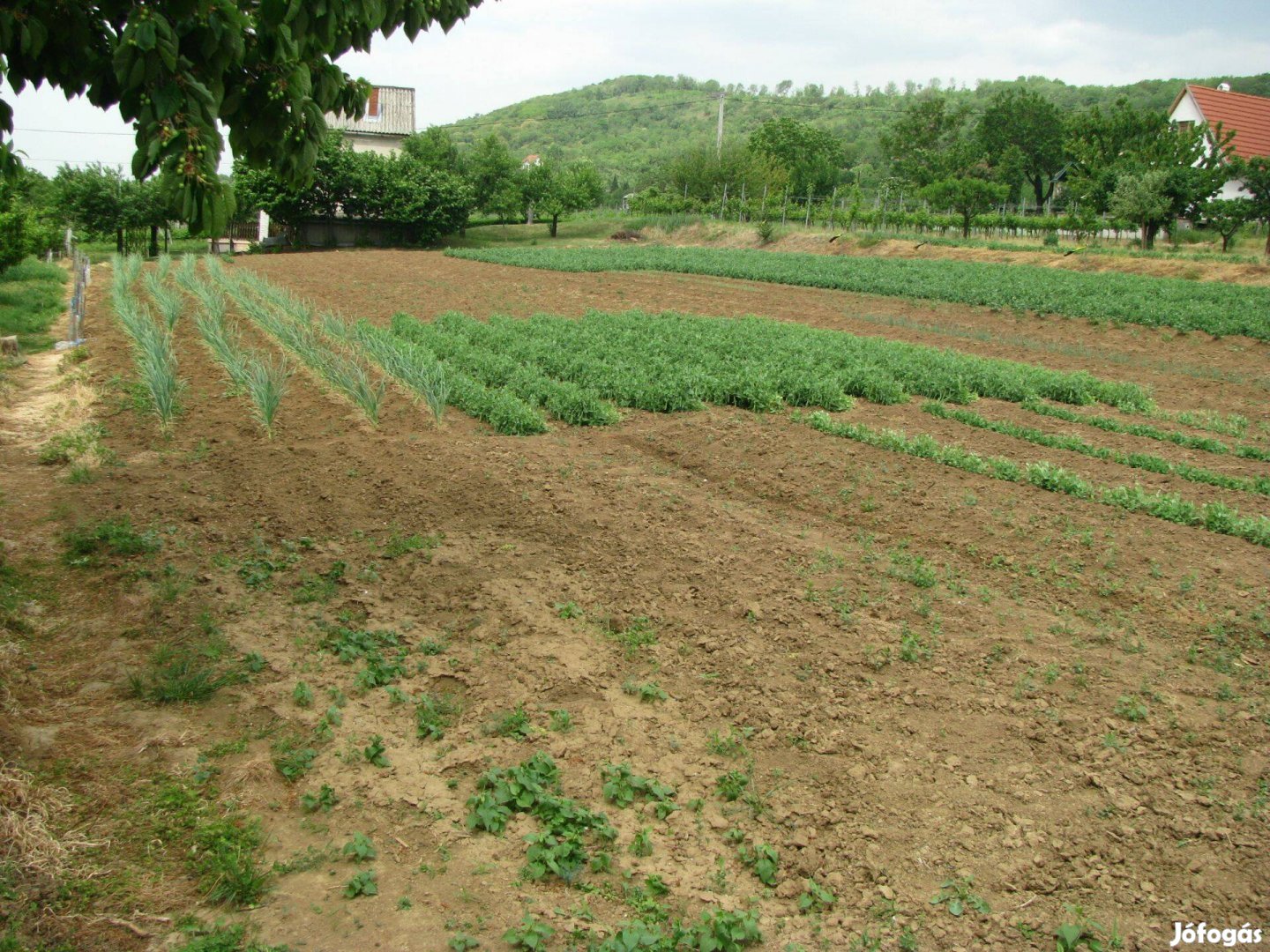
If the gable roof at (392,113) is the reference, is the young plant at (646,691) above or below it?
below

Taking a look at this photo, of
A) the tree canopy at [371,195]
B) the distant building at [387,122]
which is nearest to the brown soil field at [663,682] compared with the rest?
the tree canopy at [371,195]

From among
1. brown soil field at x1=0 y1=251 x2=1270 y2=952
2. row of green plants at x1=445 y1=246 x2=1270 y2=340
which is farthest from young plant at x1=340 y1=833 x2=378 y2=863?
row of green plants at x1=445 y1=246 x2=1270 y2=340

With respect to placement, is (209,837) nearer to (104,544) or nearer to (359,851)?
(359,851)

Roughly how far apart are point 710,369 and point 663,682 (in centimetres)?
679

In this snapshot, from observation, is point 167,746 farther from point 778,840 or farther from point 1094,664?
point 1094,664

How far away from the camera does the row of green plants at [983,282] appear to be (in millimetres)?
17594

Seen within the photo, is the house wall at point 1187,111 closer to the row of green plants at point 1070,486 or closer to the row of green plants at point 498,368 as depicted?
the row of green plants at point 498,368

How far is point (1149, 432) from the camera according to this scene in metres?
9.41

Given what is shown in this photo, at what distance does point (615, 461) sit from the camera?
787 cm

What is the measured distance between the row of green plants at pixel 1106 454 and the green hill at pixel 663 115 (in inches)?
2670

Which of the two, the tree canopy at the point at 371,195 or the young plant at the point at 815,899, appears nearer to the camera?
the young plant at the point at 815,899

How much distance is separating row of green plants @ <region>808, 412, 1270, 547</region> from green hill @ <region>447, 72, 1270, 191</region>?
69032 mm

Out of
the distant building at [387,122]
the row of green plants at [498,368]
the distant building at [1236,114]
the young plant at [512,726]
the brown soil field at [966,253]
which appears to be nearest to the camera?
the young plant at [512,726]

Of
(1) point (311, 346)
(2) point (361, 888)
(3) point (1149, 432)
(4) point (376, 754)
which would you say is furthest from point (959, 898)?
(1) point (311, 346)
